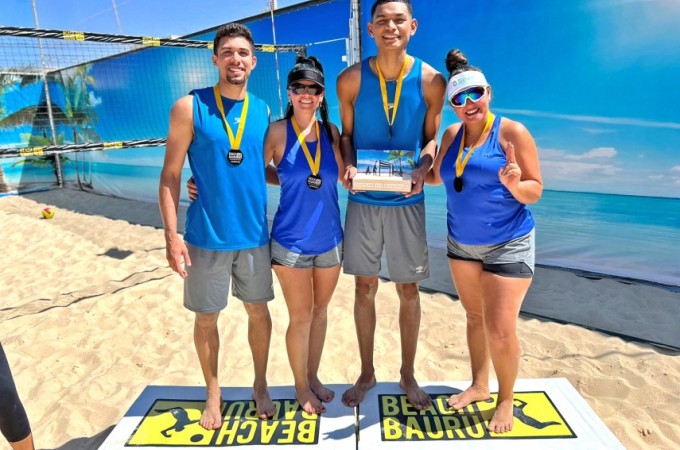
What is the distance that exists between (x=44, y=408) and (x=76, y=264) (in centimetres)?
370

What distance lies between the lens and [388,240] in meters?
2.65

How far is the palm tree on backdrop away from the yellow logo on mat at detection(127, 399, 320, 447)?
12467 millimetres

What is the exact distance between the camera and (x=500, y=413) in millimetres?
2529

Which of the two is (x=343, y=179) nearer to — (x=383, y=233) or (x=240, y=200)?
(x=383, y=233)

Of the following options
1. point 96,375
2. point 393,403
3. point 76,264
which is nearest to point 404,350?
point 393,403

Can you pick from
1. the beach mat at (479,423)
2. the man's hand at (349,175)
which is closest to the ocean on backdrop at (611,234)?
the beach mat at (479,423)

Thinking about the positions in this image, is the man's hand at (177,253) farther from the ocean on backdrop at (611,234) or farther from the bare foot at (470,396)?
the ocean on backdrop at (611,234)

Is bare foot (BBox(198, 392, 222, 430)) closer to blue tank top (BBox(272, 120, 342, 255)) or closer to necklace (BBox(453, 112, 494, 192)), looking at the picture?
blue tank top (BBox(272, 120, 342, 255))

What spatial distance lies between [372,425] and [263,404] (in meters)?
0.69

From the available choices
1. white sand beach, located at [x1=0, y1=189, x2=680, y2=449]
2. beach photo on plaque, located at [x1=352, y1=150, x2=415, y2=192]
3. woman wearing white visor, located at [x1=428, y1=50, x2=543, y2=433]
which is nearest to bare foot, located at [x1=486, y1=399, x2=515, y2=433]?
woman wearing white visor, located at [x1=428, y1=50, x2=543, y2=433]

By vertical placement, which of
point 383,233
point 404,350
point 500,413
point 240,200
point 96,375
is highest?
point 240,200

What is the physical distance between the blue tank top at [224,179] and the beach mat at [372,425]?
111 centimetres

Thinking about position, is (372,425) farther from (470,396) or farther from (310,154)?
(310,154)

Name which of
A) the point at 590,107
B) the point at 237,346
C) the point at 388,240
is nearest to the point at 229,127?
the point at 388,240
